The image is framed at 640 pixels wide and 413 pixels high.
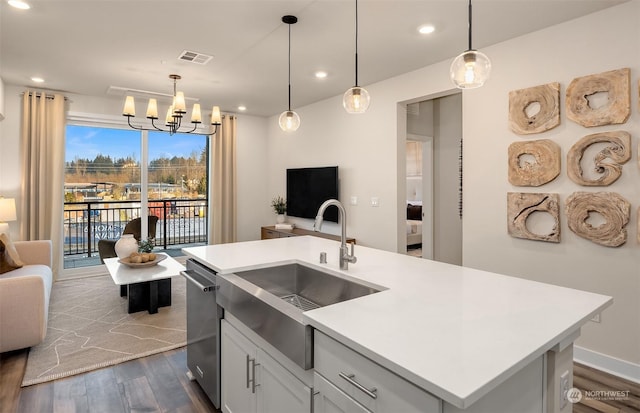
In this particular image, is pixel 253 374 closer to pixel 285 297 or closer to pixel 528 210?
pixel 285 297

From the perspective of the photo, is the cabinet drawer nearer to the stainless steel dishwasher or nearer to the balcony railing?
the stainless steel dishwasher

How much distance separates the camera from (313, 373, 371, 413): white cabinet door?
3.52ft

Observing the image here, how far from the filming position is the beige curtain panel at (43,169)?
4.75 m

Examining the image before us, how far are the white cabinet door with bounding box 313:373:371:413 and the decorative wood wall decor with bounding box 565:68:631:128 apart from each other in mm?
2780

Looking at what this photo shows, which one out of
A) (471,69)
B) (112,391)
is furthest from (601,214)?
(112,391)

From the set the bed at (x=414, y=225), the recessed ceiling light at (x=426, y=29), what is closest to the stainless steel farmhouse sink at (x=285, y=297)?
the recessed ceiling light at (x=426, y=29)

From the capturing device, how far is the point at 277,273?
83.6 inches

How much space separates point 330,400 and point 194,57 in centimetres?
359

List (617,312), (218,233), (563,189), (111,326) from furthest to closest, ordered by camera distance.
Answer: (218,233) < (111,326) < (563,189) < (617,312)

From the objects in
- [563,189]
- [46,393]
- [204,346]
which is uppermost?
[563,189]

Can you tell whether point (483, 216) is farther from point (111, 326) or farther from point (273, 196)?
point (273, 196)

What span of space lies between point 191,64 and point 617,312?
4.45m

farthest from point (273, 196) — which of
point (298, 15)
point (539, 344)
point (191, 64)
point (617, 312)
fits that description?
point (539, 344)

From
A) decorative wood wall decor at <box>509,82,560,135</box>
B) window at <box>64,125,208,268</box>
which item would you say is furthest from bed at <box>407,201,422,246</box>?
decorative wood wall decor at <box>509,82,560,135</box>
